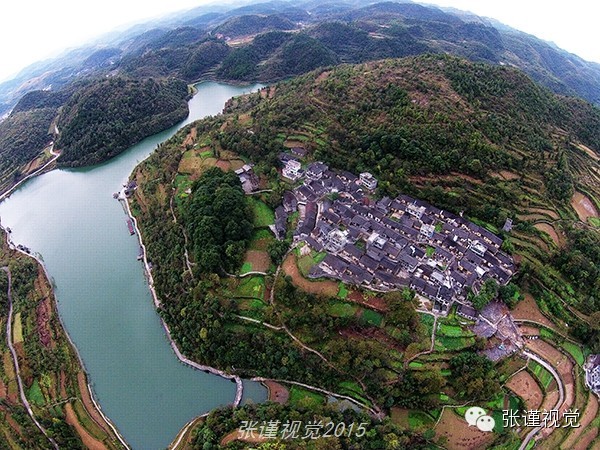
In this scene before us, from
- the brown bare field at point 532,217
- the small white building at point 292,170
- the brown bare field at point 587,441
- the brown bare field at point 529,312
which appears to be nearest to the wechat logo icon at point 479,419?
the brown bare field at point 587,441

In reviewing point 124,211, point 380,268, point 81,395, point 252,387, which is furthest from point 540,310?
point 124,211

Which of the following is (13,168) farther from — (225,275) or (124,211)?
(225,275)

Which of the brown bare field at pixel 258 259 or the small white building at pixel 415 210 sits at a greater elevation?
the small white building at pixel 415 210

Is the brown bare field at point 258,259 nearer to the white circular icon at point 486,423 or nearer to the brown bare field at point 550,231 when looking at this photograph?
the white circular icon at point 486,423

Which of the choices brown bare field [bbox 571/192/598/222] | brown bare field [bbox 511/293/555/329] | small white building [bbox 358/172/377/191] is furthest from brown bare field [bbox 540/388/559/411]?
small white building [bbox 358/172/377/191]

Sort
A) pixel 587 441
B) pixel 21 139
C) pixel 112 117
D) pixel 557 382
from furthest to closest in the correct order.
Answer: pixel 21 139 → pixel 112 117 → pixel 557 382 → pixel 587 441

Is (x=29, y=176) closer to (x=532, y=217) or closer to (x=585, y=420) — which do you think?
(x=532, y=217)

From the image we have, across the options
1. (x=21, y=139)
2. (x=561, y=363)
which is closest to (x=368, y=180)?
(x=561, y=363)
